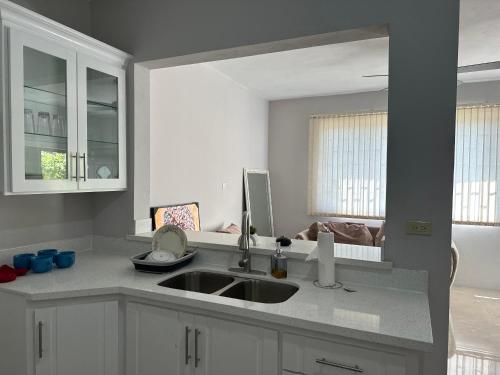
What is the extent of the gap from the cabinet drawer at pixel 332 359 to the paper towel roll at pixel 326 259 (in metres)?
0.47

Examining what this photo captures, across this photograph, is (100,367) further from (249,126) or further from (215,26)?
(249,126)

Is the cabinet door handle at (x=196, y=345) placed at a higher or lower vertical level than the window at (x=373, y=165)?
lower

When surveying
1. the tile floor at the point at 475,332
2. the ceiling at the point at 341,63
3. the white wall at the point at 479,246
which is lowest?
the tile floor at the point at 475,332

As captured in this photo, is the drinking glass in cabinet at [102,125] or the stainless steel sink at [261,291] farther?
the drinking glass in cabinet at [102,125]

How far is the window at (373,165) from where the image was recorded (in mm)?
4609

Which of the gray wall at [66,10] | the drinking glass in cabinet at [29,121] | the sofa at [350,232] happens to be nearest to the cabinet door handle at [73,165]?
the drinking glass in cabinet at [29,121]

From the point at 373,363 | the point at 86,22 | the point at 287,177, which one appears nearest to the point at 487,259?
the point at 287,177

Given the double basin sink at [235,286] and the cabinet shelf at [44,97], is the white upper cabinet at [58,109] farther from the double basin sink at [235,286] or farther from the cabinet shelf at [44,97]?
the double basin sink at [235,286]

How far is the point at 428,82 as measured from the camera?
1.70m

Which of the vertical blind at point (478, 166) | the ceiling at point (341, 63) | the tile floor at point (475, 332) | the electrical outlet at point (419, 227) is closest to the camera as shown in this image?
the electrical outlet at point (419, 227)

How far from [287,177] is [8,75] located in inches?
181

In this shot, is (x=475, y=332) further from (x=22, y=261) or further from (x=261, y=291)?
(x=22, y=261)

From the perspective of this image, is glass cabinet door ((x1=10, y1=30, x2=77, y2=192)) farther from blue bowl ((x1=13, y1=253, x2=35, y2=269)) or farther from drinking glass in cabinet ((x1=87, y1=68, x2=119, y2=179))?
blue bowl ((x1=13, y1=253, x2=35, y2=269))

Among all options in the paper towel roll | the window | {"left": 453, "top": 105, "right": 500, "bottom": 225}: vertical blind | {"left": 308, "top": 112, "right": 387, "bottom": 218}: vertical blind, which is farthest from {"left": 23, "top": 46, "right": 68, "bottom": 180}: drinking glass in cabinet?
{"left": 453, "top": 105, "right": 500, "bottom": 225}: vertical blind
